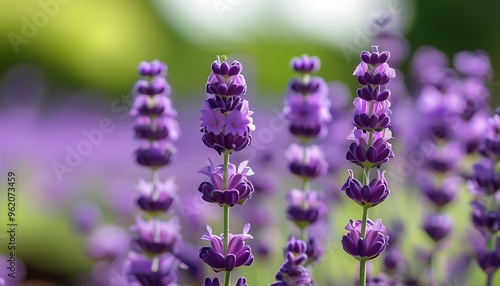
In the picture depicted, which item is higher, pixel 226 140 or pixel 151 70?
pixel 151 70

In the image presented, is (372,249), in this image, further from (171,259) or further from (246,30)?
(246,30)

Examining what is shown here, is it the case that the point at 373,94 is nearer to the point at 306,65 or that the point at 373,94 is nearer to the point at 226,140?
the point at 226,140

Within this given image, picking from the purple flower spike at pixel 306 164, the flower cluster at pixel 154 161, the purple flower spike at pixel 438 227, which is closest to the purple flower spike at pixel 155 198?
the flower cluster at pixel 154 161

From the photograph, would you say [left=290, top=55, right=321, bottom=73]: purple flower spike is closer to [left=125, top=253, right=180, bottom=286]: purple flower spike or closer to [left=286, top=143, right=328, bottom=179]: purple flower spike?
[left=286, top=143, right=328, bottom=179]: purple flower spike

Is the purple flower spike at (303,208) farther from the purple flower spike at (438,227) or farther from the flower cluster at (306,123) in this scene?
the purple flower spike at (438,227)

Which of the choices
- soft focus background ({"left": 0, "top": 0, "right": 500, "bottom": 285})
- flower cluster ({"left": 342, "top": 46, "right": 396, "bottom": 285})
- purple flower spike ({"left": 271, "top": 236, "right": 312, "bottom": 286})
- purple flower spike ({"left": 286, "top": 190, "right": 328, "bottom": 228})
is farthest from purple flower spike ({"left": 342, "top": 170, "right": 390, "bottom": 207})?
soft focus background ({"left": 0, "top": 0, "right": 500, "bottom": 285})

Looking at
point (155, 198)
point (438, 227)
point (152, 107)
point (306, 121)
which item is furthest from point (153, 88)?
point (438, 227)

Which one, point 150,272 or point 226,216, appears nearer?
point 226,216
